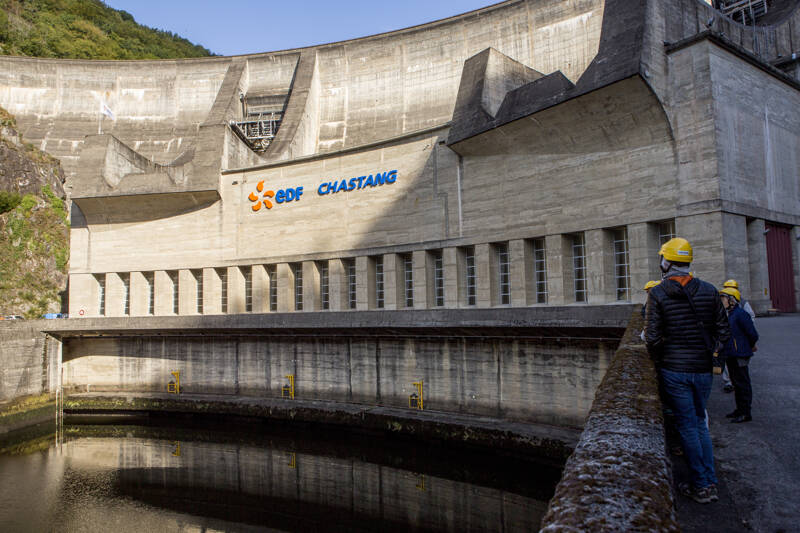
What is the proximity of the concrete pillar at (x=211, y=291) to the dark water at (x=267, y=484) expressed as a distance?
6.43 m

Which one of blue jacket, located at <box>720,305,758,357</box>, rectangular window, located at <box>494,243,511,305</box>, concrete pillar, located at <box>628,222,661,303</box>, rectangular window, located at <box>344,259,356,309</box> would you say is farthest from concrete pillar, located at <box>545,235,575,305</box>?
blue jacket, located at <box>720,305,758,357</box>

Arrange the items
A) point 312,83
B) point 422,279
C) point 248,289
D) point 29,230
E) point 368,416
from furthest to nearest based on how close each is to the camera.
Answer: point 29,230 < point 312,83 < point 248,289 < point 422,279 < point 368,416

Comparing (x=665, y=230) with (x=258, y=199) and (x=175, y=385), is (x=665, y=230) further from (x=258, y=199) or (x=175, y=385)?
(x=175, y=385)

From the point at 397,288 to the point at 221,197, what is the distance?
389 inches

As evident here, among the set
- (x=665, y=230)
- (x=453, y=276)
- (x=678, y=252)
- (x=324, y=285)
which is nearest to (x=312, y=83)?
(x=324, y=285)

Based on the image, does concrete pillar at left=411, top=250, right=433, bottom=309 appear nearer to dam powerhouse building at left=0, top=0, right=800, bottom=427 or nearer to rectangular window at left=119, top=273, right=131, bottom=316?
dam powerhouse building at left=0, top=0, right=800, bottom=427

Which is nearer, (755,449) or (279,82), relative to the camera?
(755,449)

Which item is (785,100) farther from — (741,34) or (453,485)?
(453,485)

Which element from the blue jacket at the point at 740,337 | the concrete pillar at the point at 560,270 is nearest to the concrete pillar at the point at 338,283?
the concrete pillar at the point at 560,270

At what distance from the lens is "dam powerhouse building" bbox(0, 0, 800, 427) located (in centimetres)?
1469

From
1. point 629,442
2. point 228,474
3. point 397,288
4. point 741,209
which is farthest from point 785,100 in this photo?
point 228,474

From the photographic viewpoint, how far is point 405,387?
60.1 ft

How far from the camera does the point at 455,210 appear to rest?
19.5 metres

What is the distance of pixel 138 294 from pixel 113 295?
135 centimetres
